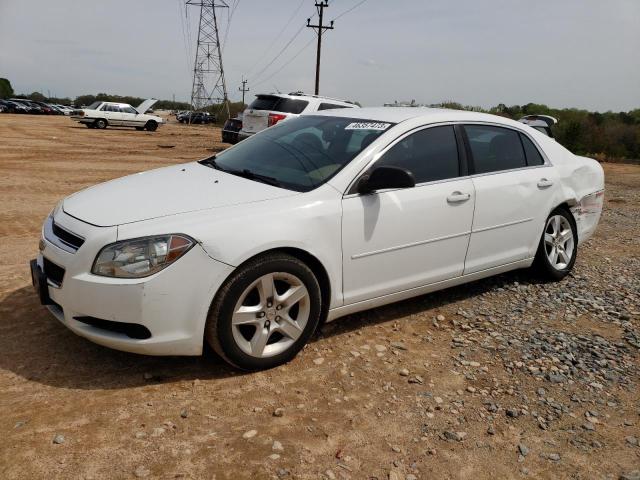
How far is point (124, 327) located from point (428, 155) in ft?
7.89

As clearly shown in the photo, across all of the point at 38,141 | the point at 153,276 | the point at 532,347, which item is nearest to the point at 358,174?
the point at 153,276

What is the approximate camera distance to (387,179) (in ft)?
11.2

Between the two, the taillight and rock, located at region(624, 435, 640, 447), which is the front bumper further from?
the taillight

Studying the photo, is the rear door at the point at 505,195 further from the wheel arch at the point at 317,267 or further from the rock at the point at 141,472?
the rock at the point at 141,472

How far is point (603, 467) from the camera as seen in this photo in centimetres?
251

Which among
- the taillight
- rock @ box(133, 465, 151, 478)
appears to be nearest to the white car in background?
the taillight

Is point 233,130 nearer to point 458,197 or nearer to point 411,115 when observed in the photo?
point 411,115

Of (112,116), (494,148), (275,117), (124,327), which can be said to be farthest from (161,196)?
(112,116)

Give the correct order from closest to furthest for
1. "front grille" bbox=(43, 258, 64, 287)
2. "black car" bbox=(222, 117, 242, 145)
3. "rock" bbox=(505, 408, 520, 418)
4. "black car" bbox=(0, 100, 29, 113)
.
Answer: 1. "rock" bbox=(505, 408, 520, 418)
2. "front grille" bbox=(43, 258, 64, 287)
3. "black car" bbox=(222, 117, 242, 145)
4. "black car" bbox=(0, 100, 29, 113)

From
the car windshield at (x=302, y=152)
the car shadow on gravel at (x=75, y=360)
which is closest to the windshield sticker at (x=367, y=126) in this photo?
the car windshield at (x=302, y=152)

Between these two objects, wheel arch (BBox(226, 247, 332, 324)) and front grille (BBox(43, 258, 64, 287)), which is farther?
wheel arch (BBox(226, 247, 332, 324))

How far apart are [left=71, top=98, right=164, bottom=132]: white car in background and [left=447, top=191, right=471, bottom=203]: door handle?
2964 centimetres

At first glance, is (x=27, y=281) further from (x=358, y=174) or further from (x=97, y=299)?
(x=358, y=174)

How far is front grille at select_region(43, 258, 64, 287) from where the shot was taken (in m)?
3.00
